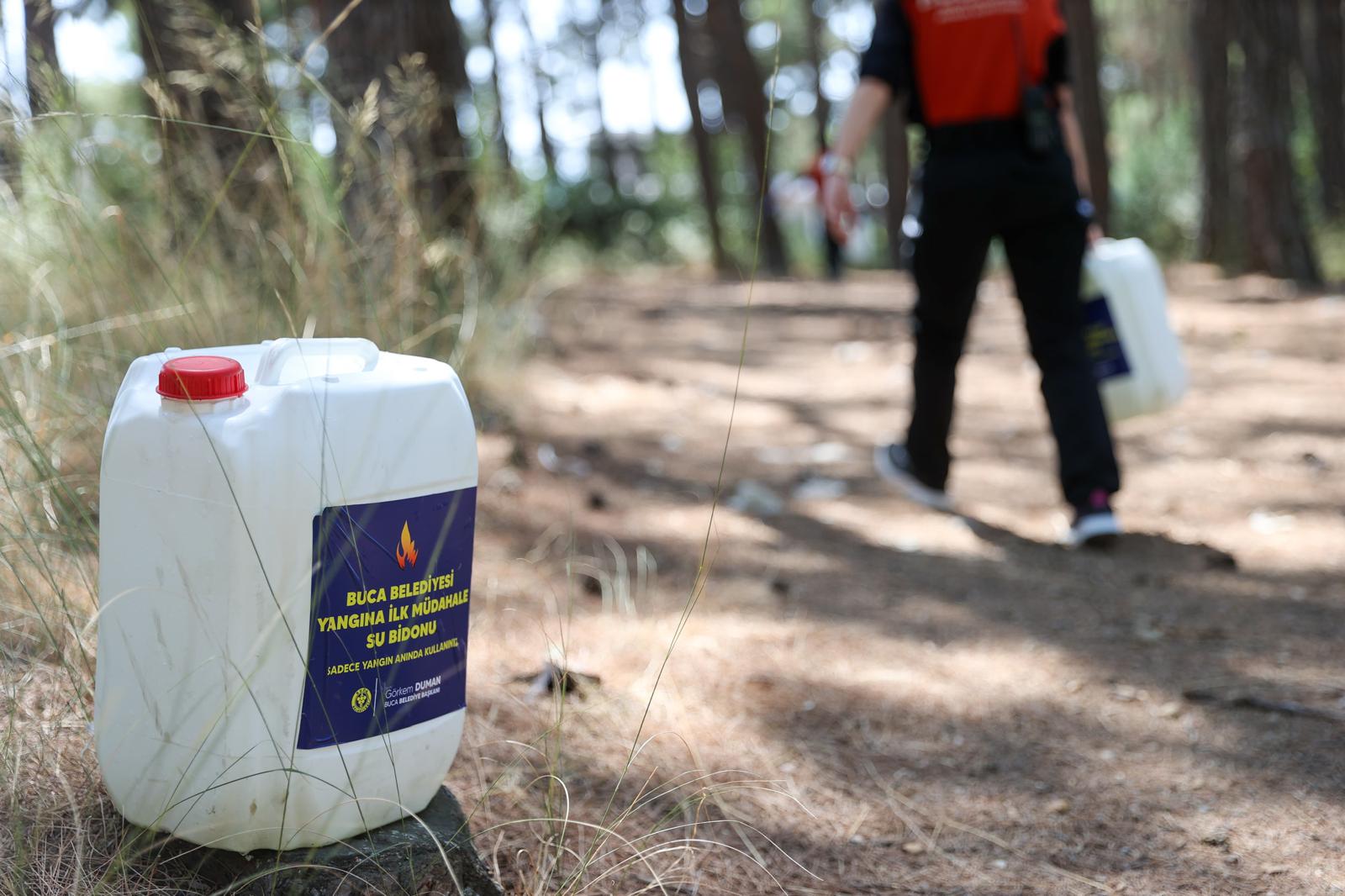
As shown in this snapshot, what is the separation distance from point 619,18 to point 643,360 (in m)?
32.1

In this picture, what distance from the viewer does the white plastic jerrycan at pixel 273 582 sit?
137 centimetres

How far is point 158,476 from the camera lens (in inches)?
54.6

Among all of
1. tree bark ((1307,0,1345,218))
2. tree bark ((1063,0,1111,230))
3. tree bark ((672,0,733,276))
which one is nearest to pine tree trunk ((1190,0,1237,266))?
tree bark ((1063,0,1111,230))

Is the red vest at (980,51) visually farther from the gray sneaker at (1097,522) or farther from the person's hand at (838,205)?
the gray sneaker at (1097,522)

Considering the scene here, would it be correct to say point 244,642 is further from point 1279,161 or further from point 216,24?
point 1279,161

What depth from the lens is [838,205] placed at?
11.0 ft

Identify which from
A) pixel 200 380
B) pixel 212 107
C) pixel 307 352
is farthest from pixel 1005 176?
pixel 212 107

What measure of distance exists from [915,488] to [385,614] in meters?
2.55

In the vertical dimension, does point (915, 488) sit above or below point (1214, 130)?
below

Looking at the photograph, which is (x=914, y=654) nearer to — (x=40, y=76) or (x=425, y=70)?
(x=40, y=76)

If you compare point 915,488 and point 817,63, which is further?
point 817,63

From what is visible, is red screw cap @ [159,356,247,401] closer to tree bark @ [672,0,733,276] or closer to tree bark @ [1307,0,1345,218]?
tree bark @ [1307,0,1345,218]

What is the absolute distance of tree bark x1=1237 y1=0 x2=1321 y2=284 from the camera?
793cm

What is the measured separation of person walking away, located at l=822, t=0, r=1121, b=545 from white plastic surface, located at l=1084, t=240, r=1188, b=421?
275mm
